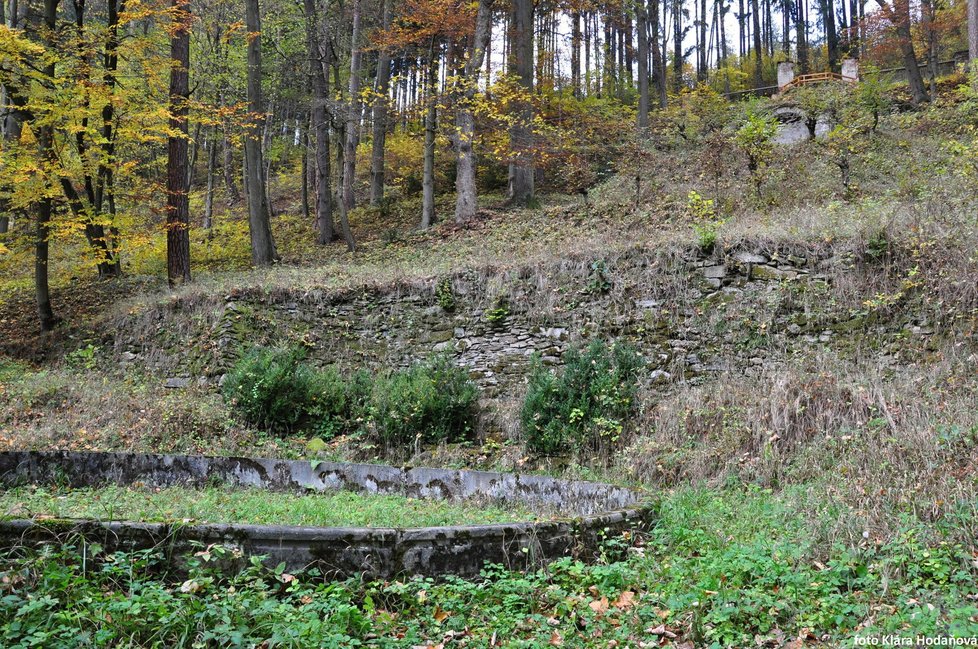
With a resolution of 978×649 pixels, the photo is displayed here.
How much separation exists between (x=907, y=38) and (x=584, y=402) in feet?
65.9

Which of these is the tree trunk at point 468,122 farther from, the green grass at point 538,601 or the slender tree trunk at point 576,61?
the green grass at point 538,601

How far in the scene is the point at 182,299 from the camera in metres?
12.9

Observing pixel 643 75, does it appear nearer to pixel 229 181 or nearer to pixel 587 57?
pixel 587 57

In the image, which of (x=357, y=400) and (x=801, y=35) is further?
(x=801, y=35)

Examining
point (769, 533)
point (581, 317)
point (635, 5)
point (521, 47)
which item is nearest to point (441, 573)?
point (769, 533)

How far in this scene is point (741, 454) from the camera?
679 cm

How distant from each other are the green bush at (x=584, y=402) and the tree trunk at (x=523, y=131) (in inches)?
352

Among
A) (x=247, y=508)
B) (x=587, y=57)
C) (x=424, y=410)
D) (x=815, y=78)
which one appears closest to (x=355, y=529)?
(x=247, y=508)

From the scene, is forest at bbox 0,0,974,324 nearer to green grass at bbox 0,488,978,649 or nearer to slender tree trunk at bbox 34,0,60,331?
slender tree trunk at bbox 34,0,60,331

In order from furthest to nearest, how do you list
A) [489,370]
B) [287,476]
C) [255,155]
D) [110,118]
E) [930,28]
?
[930,28], [255,155], [110,118], [489,370], [287,476]

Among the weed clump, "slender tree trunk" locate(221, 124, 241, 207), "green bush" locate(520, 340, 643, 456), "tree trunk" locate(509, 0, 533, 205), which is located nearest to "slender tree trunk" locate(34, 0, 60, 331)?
the weed clump

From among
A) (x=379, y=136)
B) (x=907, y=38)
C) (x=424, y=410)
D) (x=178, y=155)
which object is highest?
(x=907, y=38)

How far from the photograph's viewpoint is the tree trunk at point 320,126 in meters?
16.9

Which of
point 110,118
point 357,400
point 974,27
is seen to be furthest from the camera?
point 974,27
